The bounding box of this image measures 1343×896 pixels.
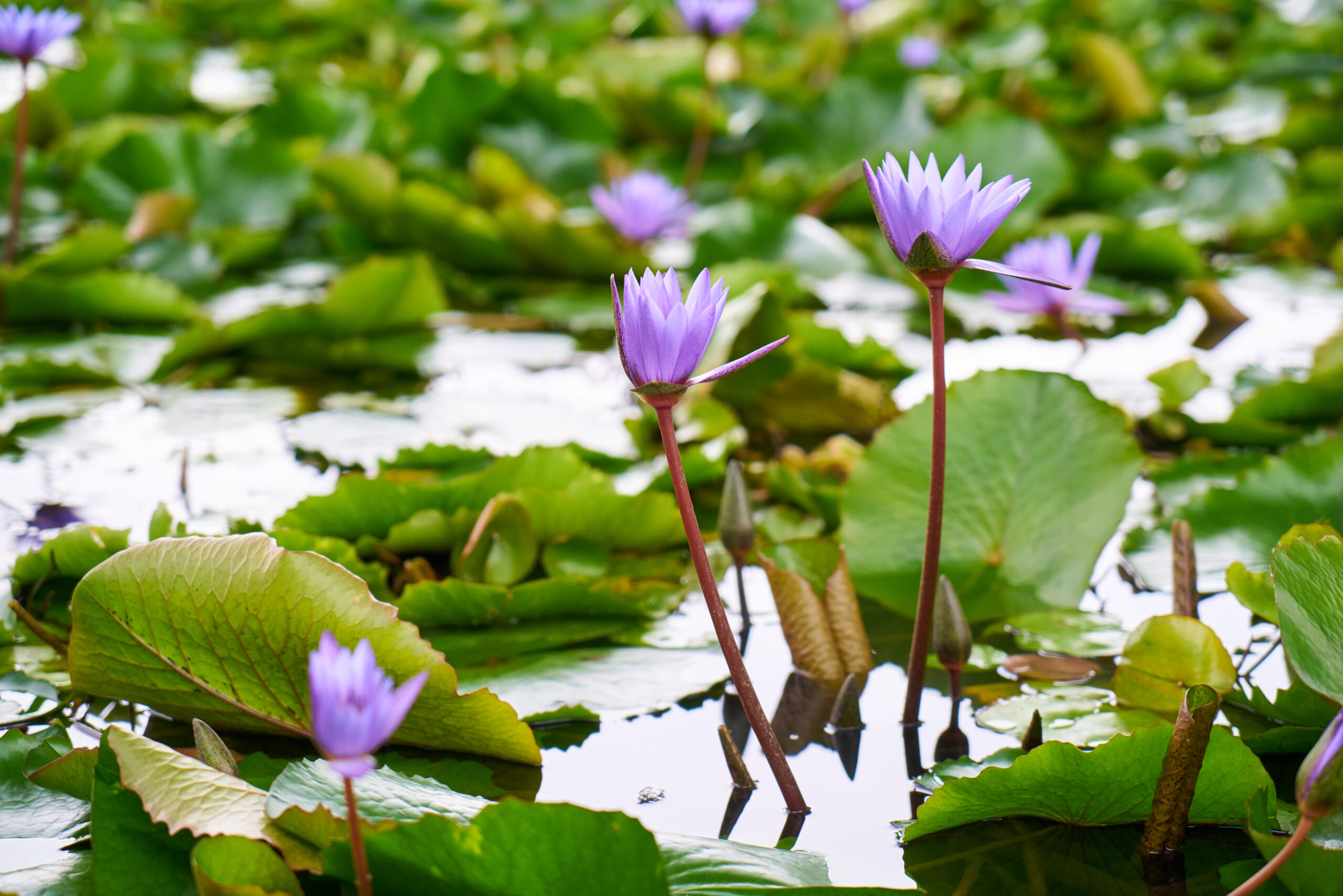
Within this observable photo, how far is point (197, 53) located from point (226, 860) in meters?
3.10

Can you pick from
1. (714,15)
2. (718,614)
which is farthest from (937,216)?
(714,15)

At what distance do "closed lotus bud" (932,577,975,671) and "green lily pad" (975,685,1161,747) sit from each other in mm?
62

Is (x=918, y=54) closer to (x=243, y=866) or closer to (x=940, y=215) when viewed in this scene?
(x=940, y=215)

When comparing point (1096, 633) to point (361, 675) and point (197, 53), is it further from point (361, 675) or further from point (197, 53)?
point (197, 53)

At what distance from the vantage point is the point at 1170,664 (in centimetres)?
79

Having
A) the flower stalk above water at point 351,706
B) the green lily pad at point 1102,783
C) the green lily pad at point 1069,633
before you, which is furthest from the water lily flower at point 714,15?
the flower stalk above water at point 351,706

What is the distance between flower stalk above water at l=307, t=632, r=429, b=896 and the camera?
0.44m

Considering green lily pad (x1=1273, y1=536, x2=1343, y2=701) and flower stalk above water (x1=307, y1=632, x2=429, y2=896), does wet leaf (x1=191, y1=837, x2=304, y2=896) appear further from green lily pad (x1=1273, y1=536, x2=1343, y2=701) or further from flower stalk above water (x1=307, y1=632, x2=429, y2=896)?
green lily pad (x1=1273, y1=536, x2=1343, y2=701)

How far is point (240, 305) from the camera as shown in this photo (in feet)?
5.54

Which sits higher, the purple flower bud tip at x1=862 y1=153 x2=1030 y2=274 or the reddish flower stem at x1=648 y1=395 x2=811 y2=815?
the purple flower bud tip at x1=862 y1=153 x2=1030 y2=274

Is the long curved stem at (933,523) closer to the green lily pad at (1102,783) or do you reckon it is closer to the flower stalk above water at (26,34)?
the green lily pad at (1102,783)

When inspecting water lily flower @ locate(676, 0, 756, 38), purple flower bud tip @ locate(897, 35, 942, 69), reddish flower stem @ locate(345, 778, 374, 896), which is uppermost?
purple flower bud tip @ locate(897, 35, 942, 69)

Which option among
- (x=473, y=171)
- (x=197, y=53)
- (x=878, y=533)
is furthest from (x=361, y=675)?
(x=197, y=53)

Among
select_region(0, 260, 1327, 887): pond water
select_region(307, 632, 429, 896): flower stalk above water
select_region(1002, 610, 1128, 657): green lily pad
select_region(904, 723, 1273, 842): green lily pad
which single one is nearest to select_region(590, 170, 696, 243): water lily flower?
select_region(0, 260, 1327, 887): pond water
